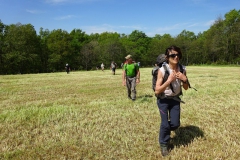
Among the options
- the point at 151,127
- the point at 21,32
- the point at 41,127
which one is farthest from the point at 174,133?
the point at 21,32

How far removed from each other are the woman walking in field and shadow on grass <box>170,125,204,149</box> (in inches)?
21.6

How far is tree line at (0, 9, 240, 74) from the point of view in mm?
53312

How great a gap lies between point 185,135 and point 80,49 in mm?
71712

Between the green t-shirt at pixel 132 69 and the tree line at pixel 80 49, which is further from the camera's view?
the tree line at pixel 80 49

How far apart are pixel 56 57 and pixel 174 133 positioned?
60.4 metres

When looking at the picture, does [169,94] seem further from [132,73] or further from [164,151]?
[132,73]

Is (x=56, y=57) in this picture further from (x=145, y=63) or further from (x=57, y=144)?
(x=57, y=144)

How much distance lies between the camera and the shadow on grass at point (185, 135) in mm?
4533

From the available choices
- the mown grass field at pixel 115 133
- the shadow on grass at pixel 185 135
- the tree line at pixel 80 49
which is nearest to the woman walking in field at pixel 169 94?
the mown grass field at pixel 115 133

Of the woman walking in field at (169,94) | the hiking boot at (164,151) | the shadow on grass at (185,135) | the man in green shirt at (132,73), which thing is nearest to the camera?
the woman walking in field at (169,94)

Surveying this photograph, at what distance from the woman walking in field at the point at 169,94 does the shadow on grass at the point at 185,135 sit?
1.80 feet

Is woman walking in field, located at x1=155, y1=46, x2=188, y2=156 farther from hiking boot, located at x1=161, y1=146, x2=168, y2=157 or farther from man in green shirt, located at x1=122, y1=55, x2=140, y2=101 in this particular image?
man in green shirt, located at x1=122, y1=55, x2=140, y2=101

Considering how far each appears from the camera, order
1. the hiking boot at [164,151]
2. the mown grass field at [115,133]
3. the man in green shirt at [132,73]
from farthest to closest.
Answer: the man in green shirt at [132,73] < the mown grass field at [115,133] < the hiking boot at [164,151]

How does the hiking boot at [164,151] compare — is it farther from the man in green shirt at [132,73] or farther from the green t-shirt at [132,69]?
the green t-shirt at [132,69]
